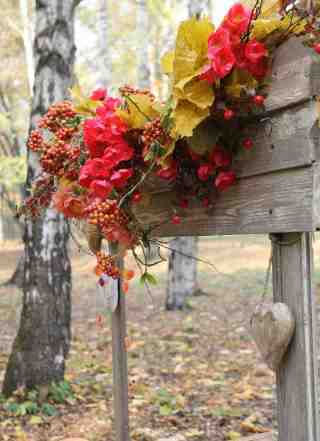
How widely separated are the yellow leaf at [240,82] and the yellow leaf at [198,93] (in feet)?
0.20

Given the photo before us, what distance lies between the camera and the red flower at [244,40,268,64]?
56.1 inches

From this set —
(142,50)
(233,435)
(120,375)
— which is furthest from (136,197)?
(142,50)

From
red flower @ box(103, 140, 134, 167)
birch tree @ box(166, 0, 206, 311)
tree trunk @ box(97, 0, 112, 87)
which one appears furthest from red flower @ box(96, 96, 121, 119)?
tree trunk @ box(97, 0, 112, 87)

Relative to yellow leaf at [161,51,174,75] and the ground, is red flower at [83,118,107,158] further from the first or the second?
the ground

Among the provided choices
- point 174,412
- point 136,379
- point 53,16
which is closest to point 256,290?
point 136,379

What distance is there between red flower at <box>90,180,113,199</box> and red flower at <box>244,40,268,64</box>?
24.8 inches

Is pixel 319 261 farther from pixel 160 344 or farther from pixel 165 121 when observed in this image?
pixel 165 121

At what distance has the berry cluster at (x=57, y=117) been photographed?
2068mm

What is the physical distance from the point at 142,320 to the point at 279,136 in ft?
20.1

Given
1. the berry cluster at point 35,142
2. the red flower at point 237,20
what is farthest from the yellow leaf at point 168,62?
the berry cluster at point 35,142

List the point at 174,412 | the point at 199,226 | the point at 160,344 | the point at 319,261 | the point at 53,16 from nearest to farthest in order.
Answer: the point at 199,226 → the point at 174,412 → the point at 53,16 → the point at 160,344 → the point at 319,261

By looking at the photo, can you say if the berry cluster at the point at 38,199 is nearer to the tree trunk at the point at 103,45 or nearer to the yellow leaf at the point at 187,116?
the yellow leaf at the point at 187,116

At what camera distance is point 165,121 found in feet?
5.35

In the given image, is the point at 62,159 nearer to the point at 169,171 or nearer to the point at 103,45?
the point at 169,171
